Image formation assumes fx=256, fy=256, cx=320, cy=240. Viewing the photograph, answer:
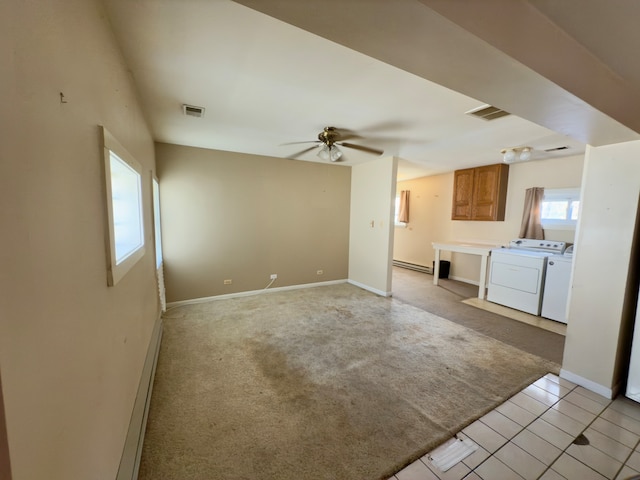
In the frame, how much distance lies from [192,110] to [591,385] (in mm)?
4451

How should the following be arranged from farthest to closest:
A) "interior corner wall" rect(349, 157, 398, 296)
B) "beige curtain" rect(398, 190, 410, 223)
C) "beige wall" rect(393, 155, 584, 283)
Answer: "beige curtain" rect(398, 190, 410, 223)
"interior corner wall" rect(349, 157, 398, 296)
"beige wall" rect(393, 155, 584, 283)

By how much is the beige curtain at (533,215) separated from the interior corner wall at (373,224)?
2.38 m

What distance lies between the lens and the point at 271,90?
6.94 feet

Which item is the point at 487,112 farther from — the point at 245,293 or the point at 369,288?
the point at 245,293

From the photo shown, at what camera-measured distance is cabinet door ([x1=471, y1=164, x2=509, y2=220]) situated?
4738 mm

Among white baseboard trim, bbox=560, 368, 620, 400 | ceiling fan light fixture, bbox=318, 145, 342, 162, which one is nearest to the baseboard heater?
white baseboard trim, bbox=560, 368, 620, 400

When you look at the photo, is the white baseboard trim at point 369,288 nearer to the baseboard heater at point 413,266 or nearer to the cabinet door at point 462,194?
the baseboard heater at point 413,266

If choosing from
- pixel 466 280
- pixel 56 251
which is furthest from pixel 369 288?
pixel 56 251

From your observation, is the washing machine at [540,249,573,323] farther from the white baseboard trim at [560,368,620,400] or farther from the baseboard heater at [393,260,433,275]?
the baseboard heater at [393,260,433,275]

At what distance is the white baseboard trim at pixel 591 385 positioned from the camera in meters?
2.14

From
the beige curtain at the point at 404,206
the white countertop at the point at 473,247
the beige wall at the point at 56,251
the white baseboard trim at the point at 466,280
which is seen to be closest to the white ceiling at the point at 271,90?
the beige wall at the point at 56,251

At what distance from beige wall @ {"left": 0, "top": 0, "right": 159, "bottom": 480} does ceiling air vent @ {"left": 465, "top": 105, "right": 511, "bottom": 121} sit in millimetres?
2797

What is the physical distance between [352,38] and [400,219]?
6.61 meters

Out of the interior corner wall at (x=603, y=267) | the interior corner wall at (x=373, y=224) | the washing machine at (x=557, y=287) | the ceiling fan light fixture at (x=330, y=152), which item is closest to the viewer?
the interior corner wall at (x=603, y=267)
